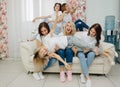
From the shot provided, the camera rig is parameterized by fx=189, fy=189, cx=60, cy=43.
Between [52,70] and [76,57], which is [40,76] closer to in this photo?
[52,70]

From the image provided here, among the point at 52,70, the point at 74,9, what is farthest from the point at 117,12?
the point at 52,70

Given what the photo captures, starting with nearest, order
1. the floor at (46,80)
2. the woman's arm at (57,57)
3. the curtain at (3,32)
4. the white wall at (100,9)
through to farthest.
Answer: the floor at (46,80)
the woman's arm at (57,57)
the curtain at (3,32)
the white wall at (100,9)

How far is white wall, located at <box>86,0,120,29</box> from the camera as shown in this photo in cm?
434

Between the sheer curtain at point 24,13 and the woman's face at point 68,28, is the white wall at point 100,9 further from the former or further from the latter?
the woman's face at point 68,28

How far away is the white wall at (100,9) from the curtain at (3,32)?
1885 mm

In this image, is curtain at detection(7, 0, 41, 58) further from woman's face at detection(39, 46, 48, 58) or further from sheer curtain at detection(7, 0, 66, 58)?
woman's face at detection(39, 46, 48, 58)

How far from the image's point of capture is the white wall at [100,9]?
434 centimetres

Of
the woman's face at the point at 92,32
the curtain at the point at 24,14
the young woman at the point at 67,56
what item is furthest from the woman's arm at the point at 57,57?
the curtain at the point at 24,14

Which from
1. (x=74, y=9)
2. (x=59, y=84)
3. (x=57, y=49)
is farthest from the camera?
(x=74, y=9)

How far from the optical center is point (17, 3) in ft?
14.0

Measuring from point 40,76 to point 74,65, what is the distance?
573mm

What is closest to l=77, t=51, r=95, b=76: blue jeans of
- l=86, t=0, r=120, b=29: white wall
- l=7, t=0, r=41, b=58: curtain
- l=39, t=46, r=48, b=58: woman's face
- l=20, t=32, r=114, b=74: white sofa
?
l=20, t=32, r=114, b=74: white sofa

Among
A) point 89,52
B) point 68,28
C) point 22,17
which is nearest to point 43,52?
point 68,28

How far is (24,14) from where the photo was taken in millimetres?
4277
